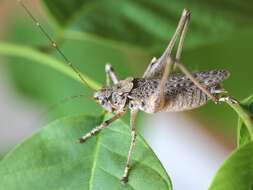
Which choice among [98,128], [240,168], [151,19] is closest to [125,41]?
[151,19]

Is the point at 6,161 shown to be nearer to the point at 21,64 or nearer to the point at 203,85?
the point at 203,85

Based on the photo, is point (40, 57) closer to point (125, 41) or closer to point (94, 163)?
point (125, 41)

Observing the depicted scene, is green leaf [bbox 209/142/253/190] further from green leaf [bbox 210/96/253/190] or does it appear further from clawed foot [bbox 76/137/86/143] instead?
clawed foot [bbox 76/137/86/143]

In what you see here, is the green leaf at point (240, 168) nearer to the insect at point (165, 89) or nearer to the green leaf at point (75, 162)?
the green leaf at point (75, 162)

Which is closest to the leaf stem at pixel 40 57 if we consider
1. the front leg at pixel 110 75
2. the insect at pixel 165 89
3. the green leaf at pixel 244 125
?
the insect at pixel 165 89

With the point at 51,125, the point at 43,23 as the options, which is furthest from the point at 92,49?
the point at 51,125

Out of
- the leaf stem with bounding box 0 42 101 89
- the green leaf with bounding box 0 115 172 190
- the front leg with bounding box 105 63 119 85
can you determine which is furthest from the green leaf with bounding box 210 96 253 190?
the front leg with bounding box 105 63 119 85
